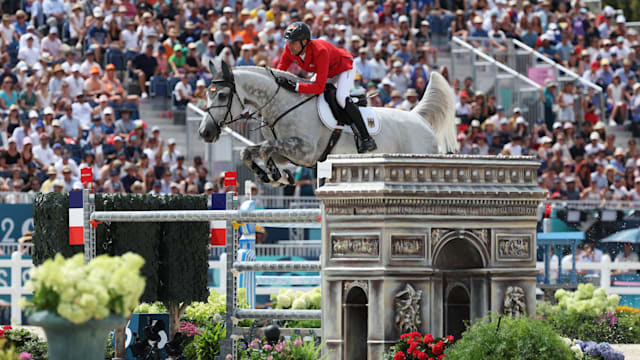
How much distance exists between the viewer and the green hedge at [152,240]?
10609 mm

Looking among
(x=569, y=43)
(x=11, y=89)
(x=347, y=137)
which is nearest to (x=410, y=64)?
(x=569, y=43)

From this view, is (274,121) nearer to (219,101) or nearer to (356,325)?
(219,101)

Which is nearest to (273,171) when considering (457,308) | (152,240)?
(152,240)

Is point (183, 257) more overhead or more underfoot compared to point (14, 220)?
more underfoot

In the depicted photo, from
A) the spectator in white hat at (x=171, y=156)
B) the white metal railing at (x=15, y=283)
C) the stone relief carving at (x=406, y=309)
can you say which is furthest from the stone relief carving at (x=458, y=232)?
the spectator in white hat at (x=171, y=156)

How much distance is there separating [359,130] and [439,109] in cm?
161

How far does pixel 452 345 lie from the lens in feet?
24.1

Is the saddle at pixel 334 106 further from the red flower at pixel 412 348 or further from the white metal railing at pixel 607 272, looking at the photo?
the red flower at pixel 412 348

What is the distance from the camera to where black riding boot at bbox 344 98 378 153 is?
12539 mm

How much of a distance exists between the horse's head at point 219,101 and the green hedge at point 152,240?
1787 millimetres

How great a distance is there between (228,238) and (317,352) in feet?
→ 6.10

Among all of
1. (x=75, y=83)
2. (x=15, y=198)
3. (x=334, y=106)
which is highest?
(x=75, y=83)

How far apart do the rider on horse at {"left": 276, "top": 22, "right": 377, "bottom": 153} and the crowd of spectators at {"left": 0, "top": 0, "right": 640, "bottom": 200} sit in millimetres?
6218

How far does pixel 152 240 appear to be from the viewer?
427 inches
